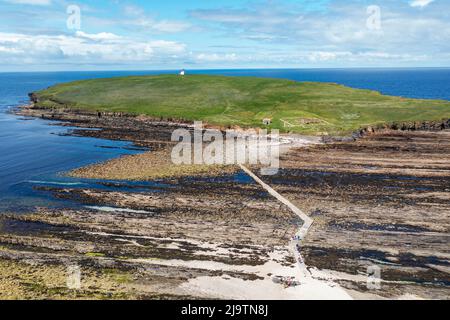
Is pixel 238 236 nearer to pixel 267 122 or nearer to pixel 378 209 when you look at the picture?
pixel 378 209

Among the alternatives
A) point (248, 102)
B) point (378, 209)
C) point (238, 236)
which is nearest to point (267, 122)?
point (248, 102)

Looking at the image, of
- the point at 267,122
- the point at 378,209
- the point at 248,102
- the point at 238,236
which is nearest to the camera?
the point at 238,236

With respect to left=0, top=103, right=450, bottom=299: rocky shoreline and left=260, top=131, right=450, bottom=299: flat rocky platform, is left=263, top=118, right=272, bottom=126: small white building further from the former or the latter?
left=0, top=103, right=450, bottom=299: rocky shoreline

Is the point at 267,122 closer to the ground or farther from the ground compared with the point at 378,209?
farther from the ground

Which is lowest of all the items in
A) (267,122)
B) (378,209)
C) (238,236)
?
(238,236)

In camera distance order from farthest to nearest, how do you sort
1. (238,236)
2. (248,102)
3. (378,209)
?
(248,102), (378,209), (238,236)

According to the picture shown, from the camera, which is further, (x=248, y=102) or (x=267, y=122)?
(x=248, y=102)

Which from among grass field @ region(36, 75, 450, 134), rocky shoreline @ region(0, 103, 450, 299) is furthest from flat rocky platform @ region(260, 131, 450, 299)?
grass field @ region(36, 75, 450, 134)

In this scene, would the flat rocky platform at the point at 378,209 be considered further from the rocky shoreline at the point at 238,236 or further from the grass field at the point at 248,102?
the grass field at the point at 248,102
